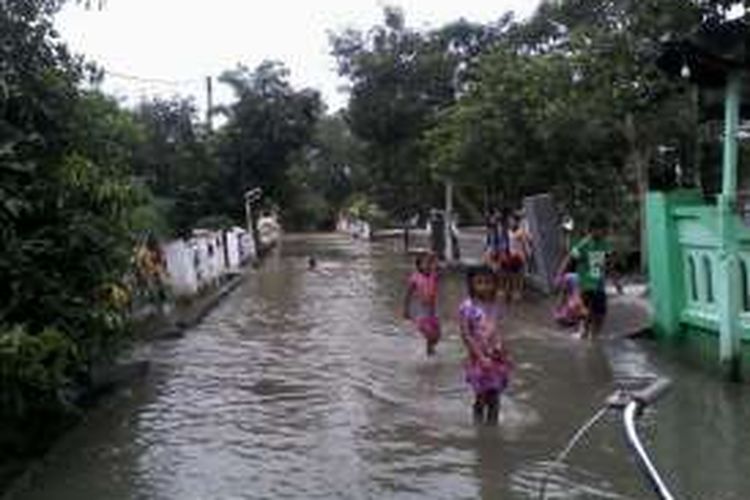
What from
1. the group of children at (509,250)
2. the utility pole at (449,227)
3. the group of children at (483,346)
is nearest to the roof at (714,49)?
the group of children at (483,346)

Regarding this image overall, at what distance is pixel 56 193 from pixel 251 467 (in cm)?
294

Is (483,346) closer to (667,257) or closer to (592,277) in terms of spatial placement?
(667,257)

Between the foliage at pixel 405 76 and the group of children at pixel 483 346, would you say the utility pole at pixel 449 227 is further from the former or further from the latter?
the group of children at pixel 483 346

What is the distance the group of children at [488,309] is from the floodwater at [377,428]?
1.06ft

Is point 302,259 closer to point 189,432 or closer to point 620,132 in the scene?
point 620,132

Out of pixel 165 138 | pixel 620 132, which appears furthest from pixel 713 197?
pixel 165 138

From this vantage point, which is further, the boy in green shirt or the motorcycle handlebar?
the boy in green shirt

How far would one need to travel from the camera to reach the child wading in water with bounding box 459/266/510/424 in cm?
1159

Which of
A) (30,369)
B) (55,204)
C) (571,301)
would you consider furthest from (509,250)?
(30,369)

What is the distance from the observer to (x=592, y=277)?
18.4m

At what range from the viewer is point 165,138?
1759 inches

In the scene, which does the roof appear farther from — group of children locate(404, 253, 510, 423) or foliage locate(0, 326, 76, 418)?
foliage locate(0, 326, 76, 418)

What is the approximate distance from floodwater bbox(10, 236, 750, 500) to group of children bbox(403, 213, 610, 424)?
1.06ft

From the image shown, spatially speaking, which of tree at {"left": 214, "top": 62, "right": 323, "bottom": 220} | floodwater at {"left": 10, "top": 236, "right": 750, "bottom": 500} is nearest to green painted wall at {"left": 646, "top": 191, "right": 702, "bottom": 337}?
floodwater at {"left": 10, "top": 236, "right": 750, "bottom": 500}
